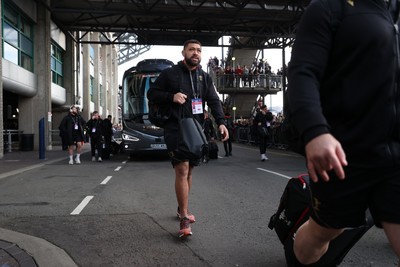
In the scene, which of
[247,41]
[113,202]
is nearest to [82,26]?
[247,41]

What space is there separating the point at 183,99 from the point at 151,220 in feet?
5.75

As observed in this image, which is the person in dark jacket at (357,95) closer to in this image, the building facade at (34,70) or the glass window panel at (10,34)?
the building facade at (34,70)

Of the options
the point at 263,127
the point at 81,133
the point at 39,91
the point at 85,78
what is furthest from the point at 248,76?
the point at 81,133

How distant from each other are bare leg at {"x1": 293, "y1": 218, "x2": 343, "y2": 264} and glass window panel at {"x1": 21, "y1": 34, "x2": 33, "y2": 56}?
19605 mm

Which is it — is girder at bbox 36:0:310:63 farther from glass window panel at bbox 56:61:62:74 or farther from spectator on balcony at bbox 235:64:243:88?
spectator on balcony at bbox 235:64:243:88

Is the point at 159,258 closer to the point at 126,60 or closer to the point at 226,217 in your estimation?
the point at 226,217

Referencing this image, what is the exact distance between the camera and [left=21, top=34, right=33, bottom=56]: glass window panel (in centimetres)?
1933

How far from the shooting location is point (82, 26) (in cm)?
2502

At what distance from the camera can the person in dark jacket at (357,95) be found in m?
1.83

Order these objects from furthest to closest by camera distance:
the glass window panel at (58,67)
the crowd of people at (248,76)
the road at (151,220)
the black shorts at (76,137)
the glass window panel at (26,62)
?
the crowd of people at (248,76), the glass window panel at (58,67), the glass window panel at (26,62), the black shorts at (76,137), the road at (151,220)

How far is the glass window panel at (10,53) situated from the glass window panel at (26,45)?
3.92ft

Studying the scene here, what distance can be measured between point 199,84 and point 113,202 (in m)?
2.73

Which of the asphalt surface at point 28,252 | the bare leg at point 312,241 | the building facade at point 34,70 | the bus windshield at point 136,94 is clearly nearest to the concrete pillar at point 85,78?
the building facade at point 34,70

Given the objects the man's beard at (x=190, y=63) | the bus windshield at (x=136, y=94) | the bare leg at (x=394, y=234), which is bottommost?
the bare leg at (x=394, y=234)
